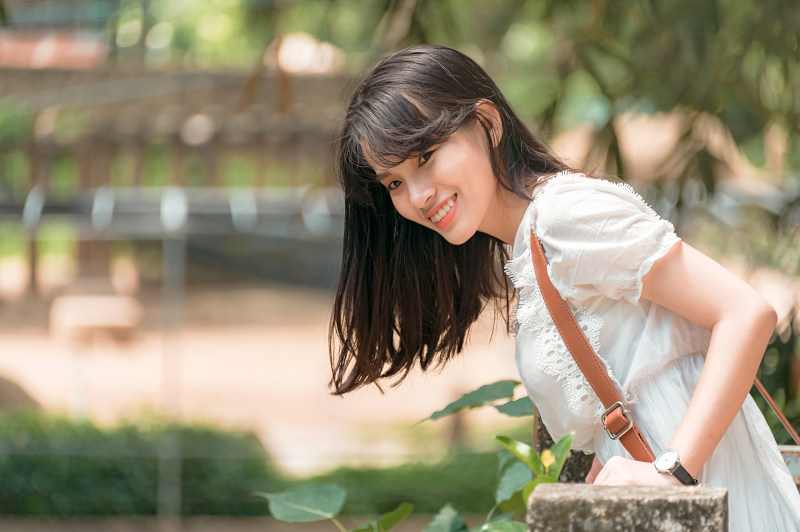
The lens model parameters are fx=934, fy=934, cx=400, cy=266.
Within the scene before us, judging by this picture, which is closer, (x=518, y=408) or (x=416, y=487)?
(x=518, y=408)

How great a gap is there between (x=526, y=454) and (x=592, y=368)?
0.41 feet

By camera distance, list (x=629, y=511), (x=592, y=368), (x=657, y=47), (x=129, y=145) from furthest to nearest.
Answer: (x=129, y=145), (x=657, y=47), (x=592, y=368), (x=629, y=511)

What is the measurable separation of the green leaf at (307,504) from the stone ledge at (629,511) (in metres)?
0.63

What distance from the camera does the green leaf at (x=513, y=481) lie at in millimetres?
1290

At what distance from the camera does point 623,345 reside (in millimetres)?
1060

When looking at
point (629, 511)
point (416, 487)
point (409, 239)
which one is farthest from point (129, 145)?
point (629, 511)

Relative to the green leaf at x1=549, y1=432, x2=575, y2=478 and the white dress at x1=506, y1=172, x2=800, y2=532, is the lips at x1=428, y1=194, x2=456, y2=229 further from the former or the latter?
the green leaf at x1=549, y1=432, x2=575, y2=478

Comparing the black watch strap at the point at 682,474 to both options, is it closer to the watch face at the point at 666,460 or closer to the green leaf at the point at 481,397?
the watch face at the point at 666,460

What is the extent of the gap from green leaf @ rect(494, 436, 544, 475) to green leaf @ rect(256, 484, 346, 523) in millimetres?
392

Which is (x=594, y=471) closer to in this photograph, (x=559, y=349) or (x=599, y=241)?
(x=559, y=349)

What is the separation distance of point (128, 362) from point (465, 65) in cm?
672

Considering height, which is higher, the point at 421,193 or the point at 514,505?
the point at 421,193

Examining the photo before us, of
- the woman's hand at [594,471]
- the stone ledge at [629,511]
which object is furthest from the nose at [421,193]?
the stone ledge at [629,511]

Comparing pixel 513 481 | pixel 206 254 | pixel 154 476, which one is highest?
pixel 513 481
